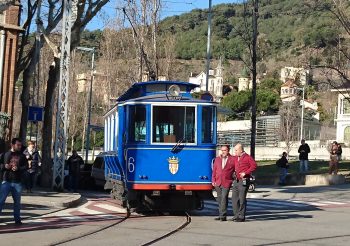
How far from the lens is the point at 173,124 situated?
1625 cm

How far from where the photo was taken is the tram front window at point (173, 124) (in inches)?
636

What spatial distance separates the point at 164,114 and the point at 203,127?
104 cm

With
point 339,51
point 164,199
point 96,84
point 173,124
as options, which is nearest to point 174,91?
point 173,124

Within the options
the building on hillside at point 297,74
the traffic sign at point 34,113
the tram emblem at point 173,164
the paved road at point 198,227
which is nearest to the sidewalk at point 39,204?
the paved road at point 198,227

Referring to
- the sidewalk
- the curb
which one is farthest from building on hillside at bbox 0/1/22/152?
the curb

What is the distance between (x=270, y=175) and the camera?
33250mm

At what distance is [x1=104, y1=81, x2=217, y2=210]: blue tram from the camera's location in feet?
52.2

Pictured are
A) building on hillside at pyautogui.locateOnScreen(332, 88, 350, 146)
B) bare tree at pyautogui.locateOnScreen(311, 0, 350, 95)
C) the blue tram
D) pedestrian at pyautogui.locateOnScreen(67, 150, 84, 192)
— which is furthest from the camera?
building on hillside at pyautogui.locateOnScreen(332, 88, 350, 146)

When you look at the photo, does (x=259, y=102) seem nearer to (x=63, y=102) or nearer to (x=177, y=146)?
(x=63, y=102)

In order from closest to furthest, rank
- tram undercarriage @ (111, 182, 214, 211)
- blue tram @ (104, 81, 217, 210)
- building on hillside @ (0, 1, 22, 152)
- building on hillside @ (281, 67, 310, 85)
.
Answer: blue tram @ (104, 81, 217, 210) → tram undercarriage @ (111, 182, 214, 211) → building on hillside @ (0, 1, 22, 152) → building on hillside @ (281, 67, 310, 85)

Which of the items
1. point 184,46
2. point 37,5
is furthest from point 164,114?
point 184,46

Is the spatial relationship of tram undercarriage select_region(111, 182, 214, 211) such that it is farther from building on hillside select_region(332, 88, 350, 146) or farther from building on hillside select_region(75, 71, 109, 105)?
building on hillside select_region(332, 88, 350, 146)

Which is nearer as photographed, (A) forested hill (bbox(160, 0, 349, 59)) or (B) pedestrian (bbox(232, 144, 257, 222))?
(B) pedestrian (bbox(232, 144, 257, 222))

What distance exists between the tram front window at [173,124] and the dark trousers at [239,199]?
1729 millimetres
